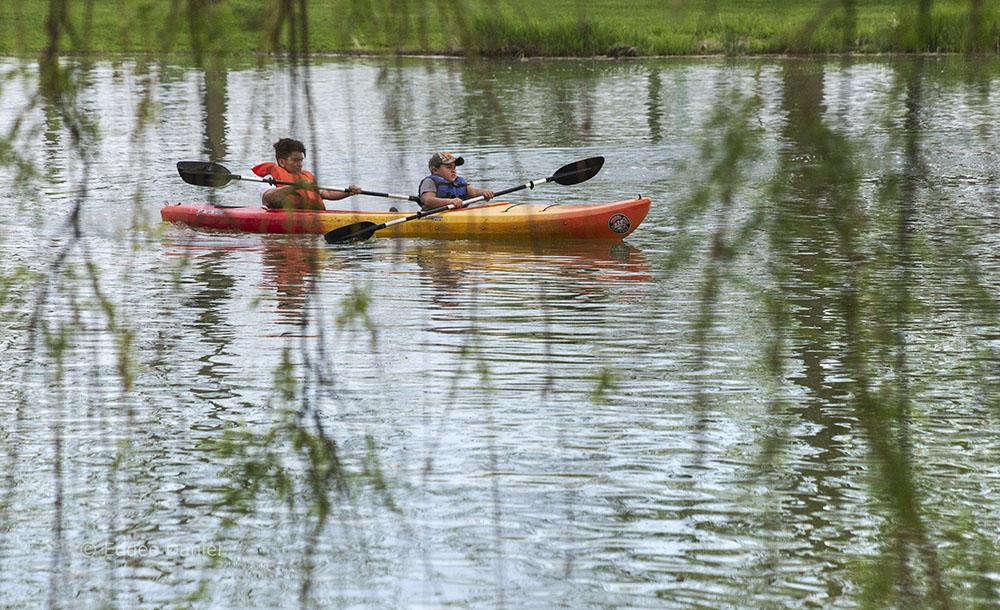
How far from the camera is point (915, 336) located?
7.16 meters

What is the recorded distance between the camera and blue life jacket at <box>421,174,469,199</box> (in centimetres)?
1180

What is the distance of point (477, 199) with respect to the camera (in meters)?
11.5

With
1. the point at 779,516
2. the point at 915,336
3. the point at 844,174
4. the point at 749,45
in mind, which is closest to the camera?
the point at 844,174

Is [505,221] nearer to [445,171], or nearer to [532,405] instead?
[445,171]

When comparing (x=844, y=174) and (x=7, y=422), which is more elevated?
(x=844, y=174)

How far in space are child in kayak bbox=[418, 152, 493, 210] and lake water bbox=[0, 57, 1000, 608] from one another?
1.16 m

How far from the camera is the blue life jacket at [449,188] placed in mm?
11797

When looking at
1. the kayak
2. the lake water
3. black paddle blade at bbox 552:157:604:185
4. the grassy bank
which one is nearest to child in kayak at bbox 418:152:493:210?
the kayak

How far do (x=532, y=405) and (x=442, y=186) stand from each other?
6.07m

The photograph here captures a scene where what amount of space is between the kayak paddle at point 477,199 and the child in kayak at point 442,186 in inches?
4.0

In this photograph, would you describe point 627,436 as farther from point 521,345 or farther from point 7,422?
point 7,422

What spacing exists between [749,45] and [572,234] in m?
16.2

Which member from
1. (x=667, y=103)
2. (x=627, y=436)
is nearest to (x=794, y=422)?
(x=627, y=436)

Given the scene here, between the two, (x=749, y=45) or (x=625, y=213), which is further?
(x=749, y=45)
